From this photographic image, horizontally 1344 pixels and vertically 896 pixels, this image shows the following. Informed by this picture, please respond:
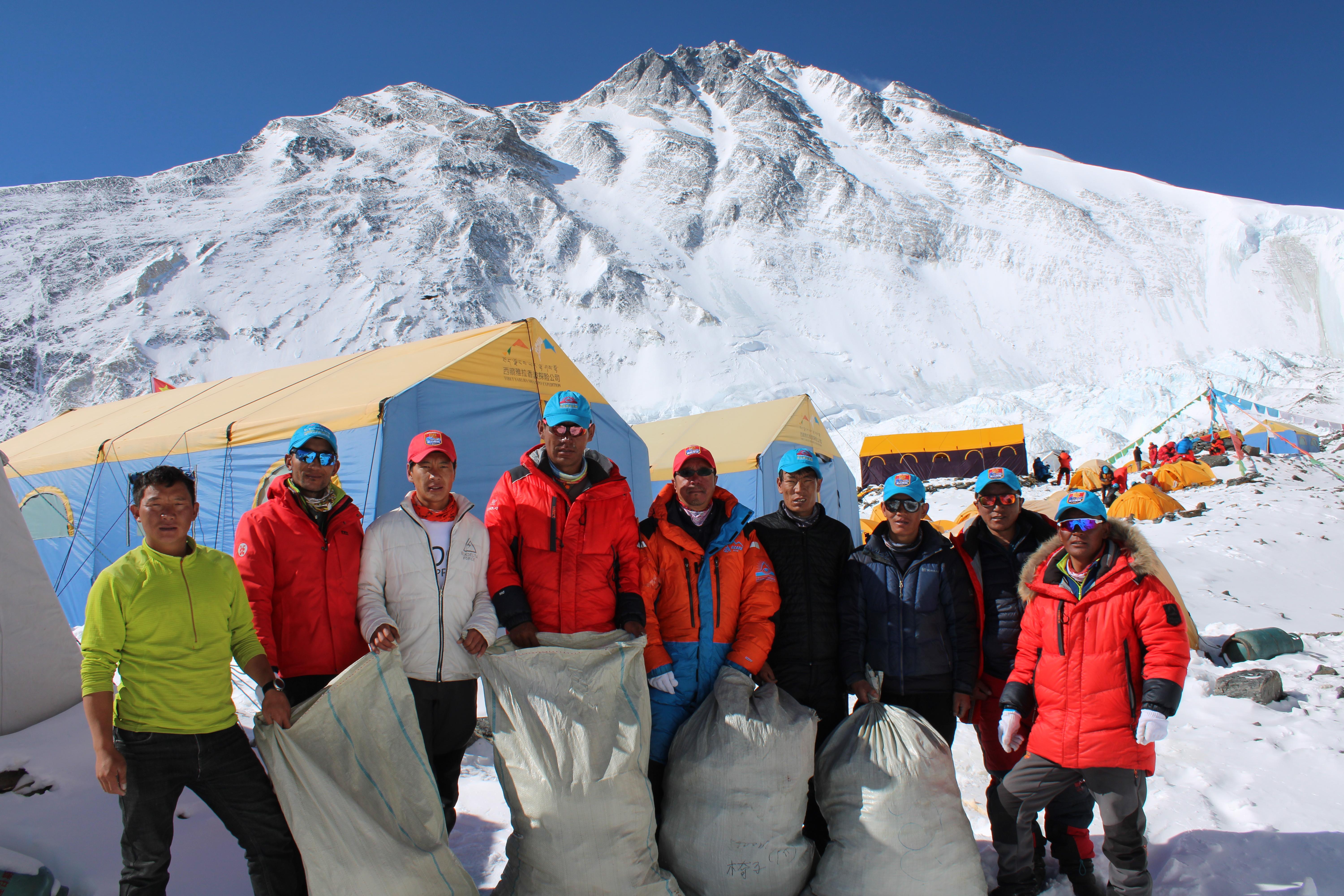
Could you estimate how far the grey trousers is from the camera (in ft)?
7.58

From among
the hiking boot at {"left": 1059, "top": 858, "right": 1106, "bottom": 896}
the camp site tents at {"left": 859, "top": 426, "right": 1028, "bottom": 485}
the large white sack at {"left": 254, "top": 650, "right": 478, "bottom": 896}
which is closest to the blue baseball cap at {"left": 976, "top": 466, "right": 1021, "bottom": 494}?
the hiking boot at {"left": 1059, "top": 858, "right": 1106, "bottom": 896}

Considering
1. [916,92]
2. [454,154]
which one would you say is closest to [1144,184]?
[916,92]

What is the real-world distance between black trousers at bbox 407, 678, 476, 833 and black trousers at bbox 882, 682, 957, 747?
163 centimetres

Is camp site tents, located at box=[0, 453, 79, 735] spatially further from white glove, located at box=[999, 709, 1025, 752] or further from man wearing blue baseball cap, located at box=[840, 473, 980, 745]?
white glove, located at box=[999, 709, 1025, 752]

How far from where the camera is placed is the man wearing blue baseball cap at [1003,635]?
264 centimetres

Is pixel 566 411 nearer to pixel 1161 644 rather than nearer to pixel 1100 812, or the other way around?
pixel 1161 644

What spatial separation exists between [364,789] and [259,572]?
32.2 inches

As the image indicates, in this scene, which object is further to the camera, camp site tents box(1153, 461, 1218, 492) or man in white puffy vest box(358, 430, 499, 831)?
camp site tents box(1153, 461, 1218, 492)

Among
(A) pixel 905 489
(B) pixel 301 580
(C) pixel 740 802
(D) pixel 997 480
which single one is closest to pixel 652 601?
(C) pixel 740 802

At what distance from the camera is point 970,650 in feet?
8.79

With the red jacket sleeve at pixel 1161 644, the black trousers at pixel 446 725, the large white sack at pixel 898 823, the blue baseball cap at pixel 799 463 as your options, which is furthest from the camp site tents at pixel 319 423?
the red jacket sleeve at pixel 1161 644

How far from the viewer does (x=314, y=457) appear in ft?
8.23

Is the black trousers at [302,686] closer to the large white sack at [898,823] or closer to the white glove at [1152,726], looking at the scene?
the large white sack at [898,823]

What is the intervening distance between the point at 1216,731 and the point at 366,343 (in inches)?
1459
